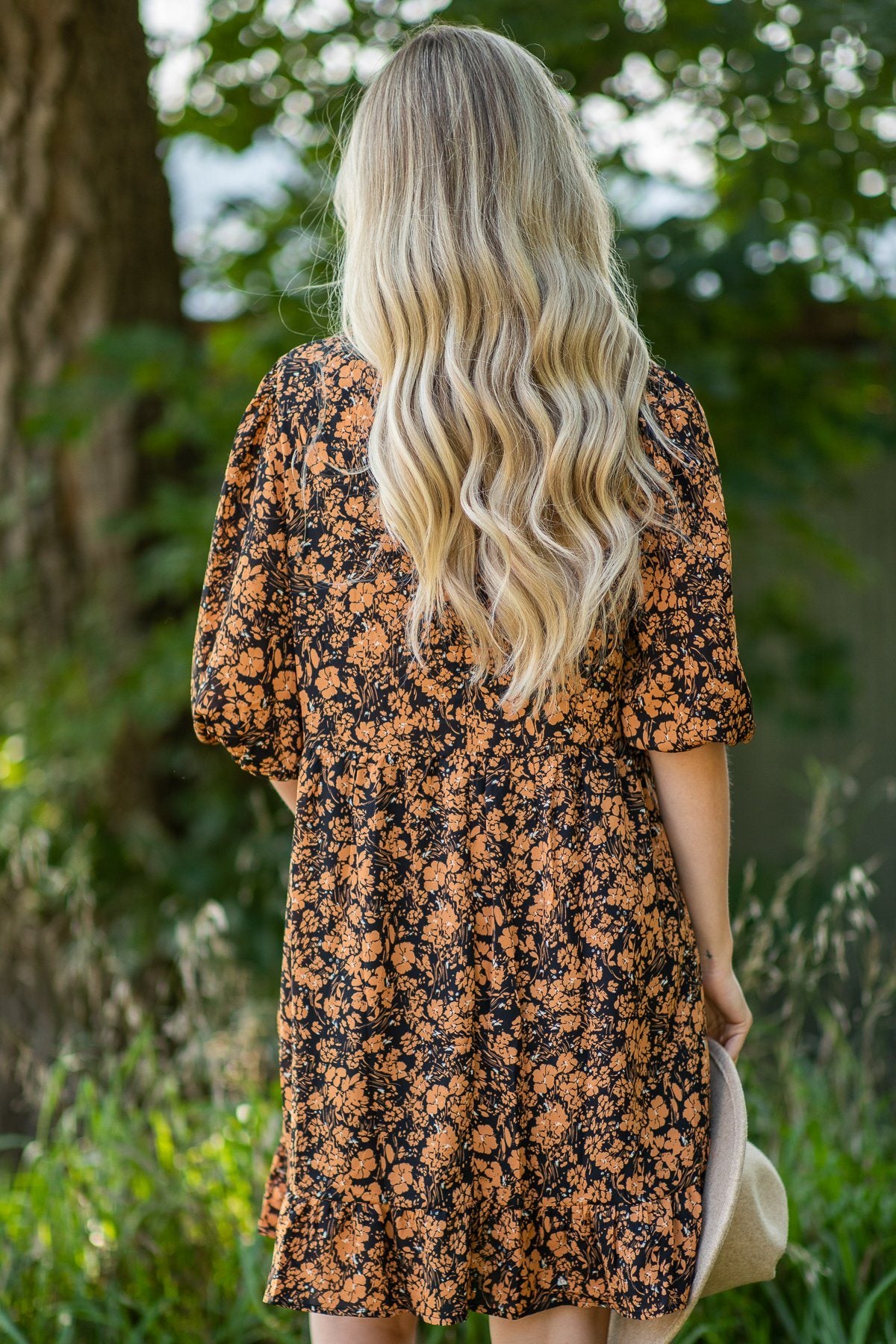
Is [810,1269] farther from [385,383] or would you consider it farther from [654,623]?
[385,383]

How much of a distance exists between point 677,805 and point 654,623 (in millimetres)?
237

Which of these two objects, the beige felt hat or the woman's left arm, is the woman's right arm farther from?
the woman's left arm

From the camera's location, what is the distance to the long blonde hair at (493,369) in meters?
1.34

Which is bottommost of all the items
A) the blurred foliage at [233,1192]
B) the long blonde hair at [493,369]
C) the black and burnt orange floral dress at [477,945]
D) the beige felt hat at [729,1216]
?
the blurred foliage at [233,1192]

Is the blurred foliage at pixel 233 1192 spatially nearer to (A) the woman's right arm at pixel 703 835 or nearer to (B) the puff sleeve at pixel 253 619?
(A) the woman's right arm at pixel 703 835

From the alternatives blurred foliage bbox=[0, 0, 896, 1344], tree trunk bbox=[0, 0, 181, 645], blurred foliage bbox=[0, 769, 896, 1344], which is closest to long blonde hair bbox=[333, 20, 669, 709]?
blurred foliage bbox=[0, 0, 896, 1344]

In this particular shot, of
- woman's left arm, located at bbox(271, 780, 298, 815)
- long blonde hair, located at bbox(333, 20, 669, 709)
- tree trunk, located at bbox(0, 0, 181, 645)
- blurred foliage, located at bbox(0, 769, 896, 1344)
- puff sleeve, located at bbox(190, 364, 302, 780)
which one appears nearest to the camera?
long blonde hair, located at bbox(333, 20, 669, 709)

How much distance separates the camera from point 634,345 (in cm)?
144

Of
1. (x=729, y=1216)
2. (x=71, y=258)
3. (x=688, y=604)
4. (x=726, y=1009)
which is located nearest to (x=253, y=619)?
(x=688, y=604)

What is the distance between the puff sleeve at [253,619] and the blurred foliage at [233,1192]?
3.03 feet

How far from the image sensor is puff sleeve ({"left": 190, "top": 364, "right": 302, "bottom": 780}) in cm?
147

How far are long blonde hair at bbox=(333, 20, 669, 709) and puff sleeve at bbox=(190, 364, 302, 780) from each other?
0.18 metres

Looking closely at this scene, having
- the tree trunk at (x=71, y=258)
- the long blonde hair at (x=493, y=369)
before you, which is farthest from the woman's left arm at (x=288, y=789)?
the tree trunk at (x=71, y=258)

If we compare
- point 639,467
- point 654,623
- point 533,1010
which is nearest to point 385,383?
point 639,467
